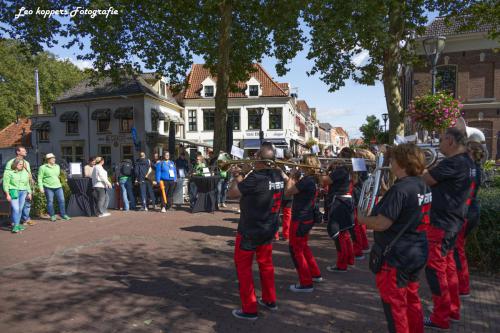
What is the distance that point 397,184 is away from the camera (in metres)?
2.91

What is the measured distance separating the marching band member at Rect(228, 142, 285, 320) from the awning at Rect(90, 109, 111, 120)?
96.9ft

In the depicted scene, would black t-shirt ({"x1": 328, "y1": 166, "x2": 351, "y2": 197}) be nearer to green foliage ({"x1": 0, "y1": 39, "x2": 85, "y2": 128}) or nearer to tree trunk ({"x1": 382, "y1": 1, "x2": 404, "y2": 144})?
tree trunk ({"x1": 382, "y1": 1, "x2": 404, "y2": 144})

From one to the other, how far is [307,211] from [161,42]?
1461cm

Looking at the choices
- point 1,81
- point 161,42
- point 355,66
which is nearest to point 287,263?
point 355,66

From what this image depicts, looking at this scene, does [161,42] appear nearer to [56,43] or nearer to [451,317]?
[56,43]

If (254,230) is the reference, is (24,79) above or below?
above

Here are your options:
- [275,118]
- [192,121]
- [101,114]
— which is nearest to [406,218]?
[101,114]

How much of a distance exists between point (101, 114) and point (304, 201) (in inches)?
1166

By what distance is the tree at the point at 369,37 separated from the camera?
1238 centimetres

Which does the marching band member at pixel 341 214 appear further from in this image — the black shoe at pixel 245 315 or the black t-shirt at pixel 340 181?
the black shoe at pixel 245 315

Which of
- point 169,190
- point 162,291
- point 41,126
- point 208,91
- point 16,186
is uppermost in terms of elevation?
point 208,91

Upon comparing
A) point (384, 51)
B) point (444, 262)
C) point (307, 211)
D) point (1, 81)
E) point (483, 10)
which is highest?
point (1, 81)

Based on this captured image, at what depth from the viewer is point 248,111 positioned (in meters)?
36.8

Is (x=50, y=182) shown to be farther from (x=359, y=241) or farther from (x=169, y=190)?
(x=359, y=241)
